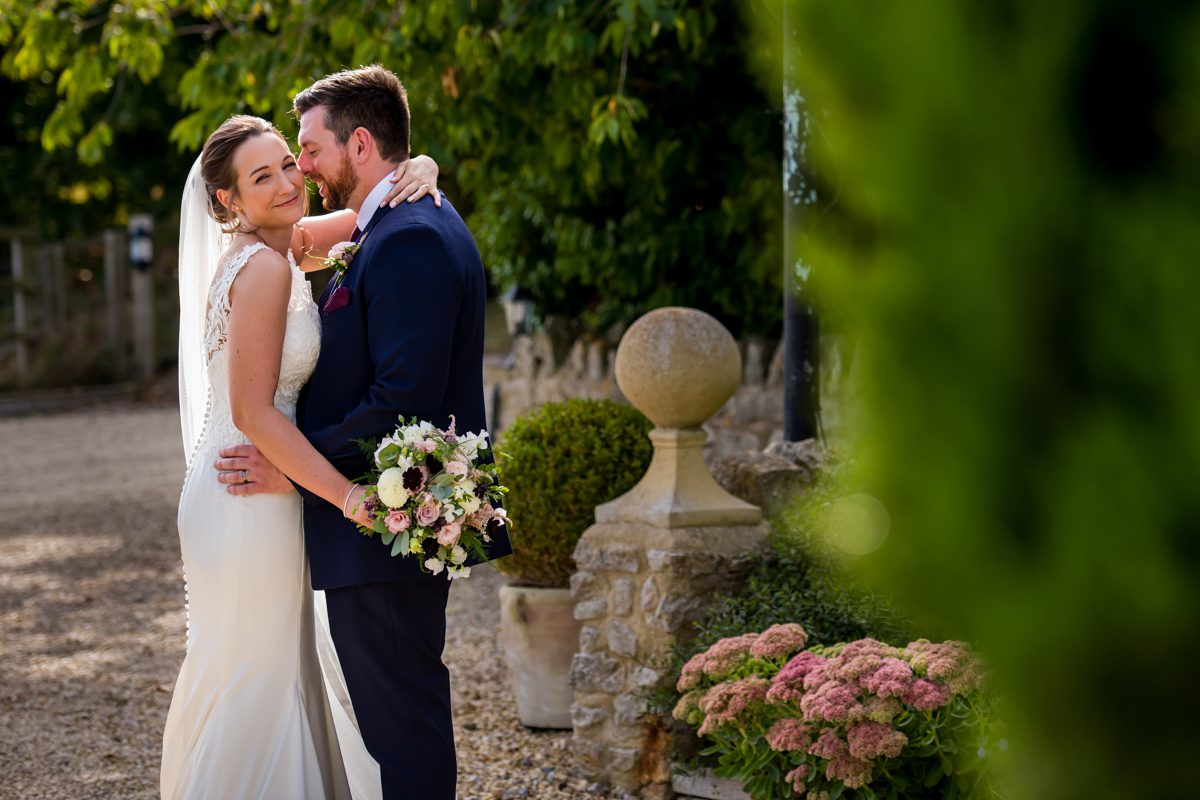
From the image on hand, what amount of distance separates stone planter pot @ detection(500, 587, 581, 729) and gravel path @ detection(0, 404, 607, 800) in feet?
0.34

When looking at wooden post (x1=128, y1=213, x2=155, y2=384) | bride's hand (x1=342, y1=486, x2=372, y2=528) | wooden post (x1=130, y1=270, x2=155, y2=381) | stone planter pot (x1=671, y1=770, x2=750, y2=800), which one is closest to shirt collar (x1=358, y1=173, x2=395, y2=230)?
bride's hand (x1=342, y1=486, x2=372, y2=528)

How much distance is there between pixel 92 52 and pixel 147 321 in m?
11.1

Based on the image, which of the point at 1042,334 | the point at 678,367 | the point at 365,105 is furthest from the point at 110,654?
the point at 1042,334

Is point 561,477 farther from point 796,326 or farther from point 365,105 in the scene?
point 365,105

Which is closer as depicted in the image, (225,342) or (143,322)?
(225,342)

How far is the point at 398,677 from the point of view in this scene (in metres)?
3.15

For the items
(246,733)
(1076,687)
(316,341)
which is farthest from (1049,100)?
(246,733)

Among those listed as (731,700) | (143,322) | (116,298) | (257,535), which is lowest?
(731,700)

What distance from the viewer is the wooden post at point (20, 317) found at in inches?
669

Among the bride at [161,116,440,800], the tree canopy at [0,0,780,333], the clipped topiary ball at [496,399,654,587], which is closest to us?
the bride at [161,116,440,800]

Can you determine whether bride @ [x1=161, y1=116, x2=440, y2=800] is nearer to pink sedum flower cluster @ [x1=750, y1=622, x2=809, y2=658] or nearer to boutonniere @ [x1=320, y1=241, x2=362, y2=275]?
boutonniere @ [x1=320, y1=241, x2=362, y2=275]

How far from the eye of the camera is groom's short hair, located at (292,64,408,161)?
312 cm

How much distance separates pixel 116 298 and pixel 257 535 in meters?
16.0

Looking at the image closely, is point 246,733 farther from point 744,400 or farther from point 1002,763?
point 744,400
